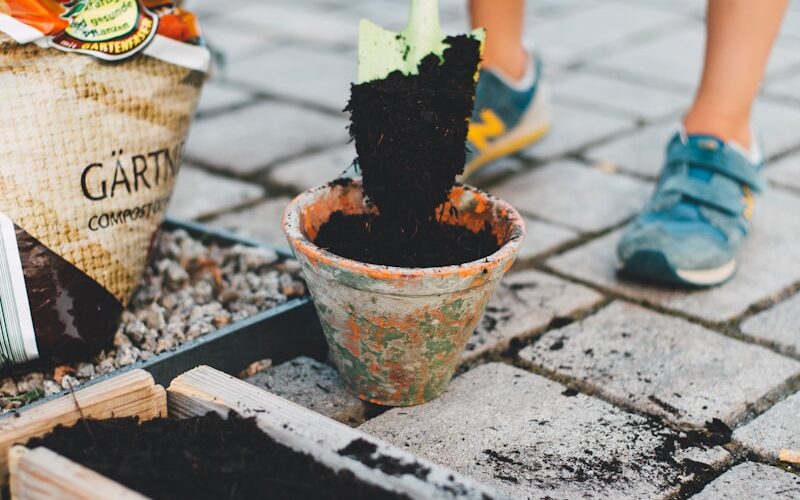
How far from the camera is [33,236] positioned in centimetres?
156

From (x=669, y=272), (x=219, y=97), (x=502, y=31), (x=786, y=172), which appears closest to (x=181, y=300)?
(x=669, y=272)

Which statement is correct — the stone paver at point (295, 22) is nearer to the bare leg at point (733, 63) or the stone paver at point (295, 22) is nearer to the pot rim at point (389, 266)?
the bare leg at point (733, 63)

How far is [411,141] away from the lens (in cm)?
153

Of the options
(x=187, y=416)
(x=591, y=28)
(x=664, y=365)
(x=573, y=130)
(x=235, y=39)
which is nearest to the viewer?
(x=187, y=416)

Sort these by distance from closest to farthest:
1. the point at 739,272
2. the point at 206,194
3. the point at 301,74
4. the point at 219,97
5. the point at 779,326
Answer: the point at 779,326 → the point at 739,272 → the point at 206,194 → the point at 219,97 → the point at 301,74

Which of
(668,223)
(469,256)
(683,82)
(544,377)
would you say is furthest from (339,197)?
(683,82)

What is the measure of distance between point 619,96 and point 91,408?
2.57m

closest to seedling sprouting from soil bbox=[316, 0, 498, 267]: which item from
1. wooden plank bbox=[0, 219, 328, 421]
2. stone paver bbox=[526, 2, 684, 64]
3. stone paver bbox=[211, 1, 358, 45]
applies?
wooden plank bbox=[0, 219, 328, 421]

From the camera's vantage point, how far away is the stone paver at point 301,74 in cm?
342

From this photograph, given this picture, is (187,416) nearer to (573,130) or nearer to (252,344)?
(252,344)

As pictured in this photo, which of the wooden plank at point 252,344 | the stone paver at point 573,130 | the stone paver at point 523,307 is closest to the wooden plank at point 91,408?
the wooden plank at point 252,344

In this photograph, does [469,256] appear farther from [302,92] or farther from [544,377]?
[302,92]

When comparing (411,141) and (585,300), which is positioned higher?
(411,141)

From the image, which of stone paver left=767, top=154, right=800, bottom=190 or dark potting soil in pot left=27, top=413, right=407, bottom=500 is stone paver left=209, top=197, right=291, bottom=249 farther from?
stone paver left=767, top=154, right=800, bottom=190
